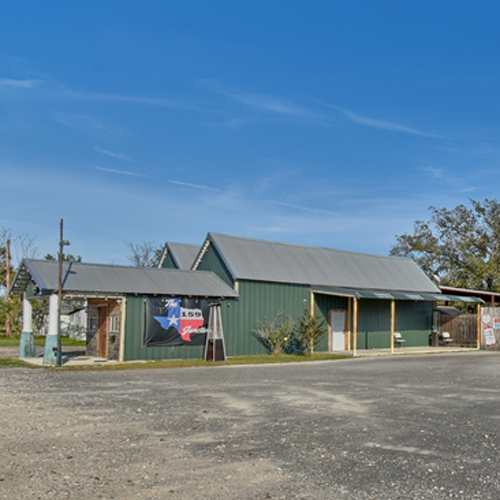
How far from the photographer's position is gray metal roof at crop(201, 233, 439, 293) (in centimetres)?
2655

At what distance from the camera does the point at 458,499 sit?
5605 mm

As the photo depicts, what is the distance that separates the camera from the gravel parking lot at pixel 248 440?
5.97 m

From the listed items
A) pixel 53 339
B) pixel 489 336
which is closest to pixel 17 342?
pixel 53 339

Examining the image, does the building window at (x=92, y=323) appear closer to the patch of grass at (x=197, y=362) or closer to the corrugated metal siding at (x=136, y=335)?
the corrugated metal siding at (x=136, y=335)

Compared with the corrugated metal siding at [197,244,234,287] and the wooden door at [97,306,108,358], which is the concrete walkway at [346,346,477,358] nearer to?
the corrugated metal siding at [197,244,234,287]

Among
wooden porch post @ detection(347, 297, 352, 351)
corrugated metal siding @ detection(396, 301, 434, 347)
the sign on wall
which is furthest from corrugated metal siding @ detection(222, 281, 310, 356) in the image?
the sign on wall

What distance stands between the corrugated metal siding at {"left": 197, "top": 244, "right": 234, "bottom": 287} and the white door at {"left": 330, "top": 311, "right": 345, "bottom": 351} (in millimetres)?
5825

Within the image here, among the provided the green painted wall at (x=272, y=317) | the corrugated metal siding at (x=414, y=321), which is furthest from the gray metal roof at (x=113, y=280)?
the corrugated metal siding at (x=414, y=321)

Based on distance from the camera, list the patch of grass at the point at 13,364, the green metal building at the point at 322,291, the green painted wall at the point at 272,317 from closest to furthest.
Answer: the patch of grass at the point at 13,364 < the green painted wall at the point at 272,317 < the green metal building at the point at 322,291

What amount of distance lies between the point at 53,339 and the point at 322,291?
12030 millimetres

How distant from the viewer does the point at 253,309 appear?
25562 millimetres

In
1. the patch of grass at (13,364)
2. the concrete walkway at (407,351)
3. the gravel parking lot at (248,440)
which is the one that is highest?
the gravel parking lot at (248,440)

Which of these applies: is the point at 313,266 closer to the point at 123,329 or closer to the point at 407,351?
the point at 407,351

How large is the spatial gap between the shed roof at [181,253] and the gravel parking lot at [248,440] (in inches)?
750
